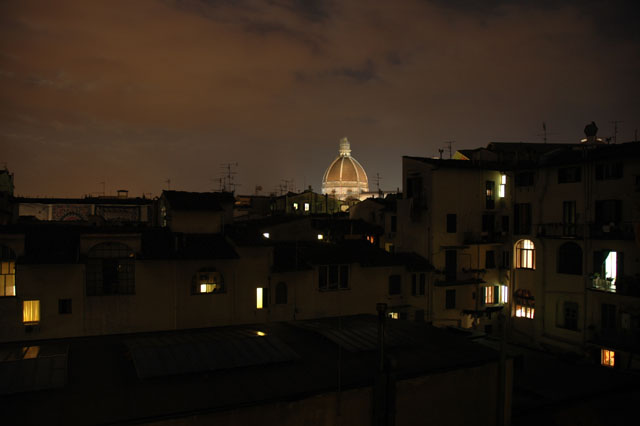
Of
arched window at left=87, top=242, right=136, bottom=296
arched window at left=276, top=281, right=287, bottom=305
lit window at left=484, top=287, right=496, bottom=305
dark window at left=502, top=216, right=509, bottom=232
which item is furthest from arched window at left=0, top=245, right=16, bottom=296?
dark window at left=502, top=216, right=509, bottom=232

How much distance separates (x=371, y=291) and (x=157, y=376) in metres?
21.9

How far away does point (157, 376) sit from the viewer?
13844 mm

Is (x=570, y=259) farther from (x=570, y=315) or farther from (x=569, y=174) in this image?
(x=569, y=174)

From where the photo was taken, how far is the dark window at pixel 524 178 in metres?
39.9

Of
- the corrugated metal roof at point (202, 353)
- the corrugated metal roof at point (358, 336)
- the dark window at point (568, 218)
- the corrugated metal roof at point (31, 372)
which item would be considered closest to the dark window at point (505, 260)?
the dark window at point (568, 218)

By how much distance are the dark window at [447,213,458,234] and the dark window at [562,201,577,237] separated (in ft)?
25.4

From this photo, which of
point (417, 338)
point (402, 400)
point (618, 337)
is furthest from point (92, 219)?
point (618, 337)

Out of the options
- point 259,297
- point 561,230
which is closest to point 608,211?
point 561,230

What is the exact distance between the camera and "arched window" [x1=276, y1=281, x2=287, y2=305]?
30.9 metres

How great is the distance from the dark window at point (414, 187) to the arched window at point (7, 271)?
28.1 metres

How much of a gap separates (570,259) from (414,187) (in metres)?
12.6

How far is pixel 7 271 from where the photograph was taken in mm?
24750

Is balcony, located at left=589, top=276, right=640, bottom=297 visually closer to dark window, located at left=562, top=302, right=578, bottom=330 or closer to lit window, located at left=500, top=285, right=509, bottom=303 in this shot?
dark window, located at left=562, top=302, right=578, bottom=330

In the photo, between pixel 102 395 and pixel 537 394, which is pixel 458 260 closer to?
pixel 537 394
